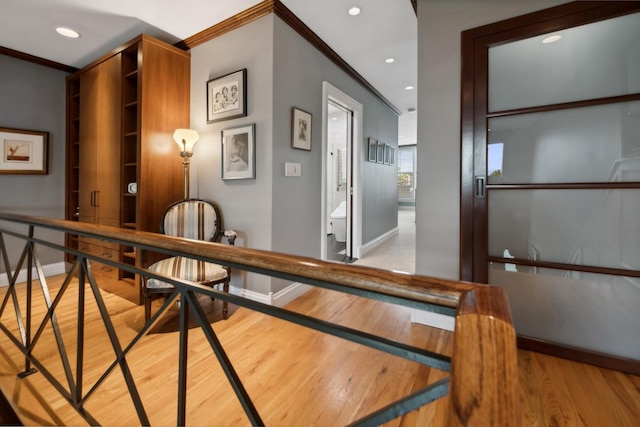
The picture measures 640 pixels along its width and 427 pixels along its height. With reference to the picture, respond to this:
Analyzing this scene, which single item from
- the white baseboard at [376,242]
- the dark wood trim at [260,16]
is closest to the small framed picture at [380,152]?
the white baseboard at [376,242]

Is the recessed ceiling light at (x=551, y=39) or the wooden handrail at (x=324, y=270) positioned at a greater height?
the recessed ceiling light at (x=551, y=39)

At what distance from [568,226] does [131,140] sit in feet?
12.0

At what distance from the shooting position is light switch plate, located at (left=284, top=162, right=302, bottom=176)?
252cm

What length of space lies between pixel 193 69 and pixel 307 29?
4.00ft

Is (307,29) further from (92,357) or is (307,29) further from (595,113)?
(92,357)

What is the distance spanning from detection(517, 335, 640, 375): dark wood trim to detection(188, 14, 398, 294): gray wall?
6.11 ft

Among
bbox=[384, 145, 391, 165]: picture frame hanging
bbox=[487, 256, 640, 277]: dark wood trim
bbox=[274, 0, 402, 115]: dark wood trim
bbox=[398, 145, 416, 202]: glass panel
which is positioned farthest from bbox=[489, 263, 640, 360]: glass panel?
bbox=[398, 145, 416, 202]: glass panel

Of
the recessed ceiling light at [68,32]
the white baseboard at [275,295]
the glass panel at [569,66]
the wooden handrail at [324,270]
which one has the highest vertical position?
the recessed ceiling light at [68,32]

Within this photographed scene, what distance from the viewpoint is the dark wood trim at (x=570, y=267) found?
1568 millimetres

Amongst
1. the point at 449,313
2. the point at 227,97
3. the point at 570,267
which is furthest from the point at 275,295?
the point at 449,313

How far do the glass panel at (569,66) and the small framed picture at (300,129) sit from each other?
154cm

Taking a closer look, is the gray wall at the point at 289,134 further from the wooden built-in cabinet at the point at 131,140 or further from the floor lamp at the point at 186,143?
the wooden built-in cabinet at the point at 131,140

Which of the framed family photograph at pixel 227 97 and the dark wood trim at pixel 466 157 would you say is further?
the framed family photograph at pixel 227 97

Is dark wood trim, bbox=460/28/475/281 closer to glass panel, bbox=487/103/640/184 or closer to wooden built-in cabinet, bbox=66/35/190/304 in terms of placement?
glass panel, bbox=487/103/640/184
